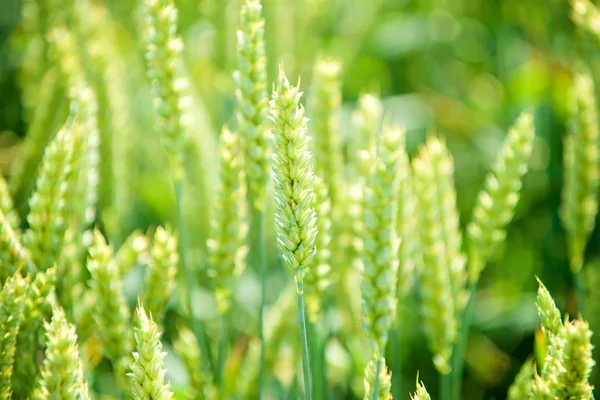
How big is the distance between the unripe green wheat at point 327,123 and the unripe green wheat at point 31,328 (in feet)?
1.98

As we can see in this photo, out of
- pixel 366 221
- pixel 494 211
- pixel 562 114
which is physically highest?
pixel 366 221

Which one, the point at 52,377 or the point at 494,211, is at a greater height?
the point at 52,377

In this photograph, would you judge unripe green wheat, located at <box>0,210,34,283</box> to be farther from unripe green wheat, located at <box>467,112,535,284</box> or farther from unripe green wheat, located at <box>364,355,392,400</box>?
unripe green wheat, located at <box>467,112,535,284</box>

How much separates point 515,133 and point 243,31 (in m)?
0.65

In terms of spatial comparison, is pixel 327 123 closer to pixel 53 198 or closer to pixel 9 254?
pixel 53 198

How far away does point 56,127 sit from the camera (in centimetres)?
175

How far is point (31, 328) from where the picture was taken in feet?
3.84

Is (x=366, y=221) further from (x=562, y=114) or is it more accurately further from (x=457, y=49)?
(x=457, y=49)

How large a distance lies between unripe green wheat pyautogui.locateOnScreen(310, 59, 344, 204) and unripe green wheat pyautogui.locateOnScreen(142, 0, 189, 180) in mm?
305

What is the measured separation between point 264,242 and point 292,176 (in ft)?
1.40

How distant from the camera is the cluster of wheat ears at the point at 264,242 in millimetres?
993

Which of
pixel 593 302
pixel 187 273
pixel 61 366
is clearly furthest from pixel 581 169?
pixel 61 366

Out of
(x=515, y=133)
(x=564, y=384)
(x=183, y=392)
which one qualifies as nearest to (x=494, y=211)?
(x=515, y=133)

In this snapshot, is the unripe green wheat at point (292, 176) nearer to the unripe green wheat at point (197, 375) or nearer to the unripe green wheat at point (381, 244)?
the unripe green wheat at point (381, 244)
